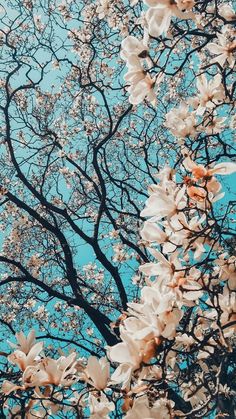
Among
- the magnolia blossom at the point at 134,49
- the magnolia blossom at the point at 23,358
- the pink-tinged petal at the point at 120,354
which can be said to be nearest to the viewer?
the pink-tinged petal at the point at 120,354

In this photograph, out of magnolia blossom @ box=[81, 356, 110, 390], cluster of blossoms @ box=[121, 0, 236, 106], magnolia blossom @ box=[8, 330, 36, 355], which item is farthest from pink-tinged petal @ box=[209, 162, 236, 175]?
magnolia blossom @ box=[8, 330, 36, 355]

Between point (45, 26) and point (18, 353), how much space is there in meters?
5.55

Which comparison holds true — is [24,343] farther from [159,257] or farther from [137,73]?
[137,73]

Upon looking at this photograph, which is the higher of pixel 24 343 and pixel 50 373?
pixel 24 343

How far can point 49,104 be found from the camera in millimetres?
6906

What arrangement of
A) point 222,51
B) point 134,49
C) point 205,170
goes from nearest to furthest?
point 205,170 < point 134,49 < point 222,51

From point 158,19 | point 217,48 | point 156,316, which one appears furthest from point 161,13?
point 156,316

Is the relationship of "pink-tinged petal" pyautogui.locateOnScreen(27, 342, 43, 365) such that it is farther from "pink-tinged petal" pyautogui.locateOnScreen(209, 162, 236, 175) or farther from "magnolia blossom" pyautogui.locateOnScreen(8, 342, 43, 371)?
"pink-tinged petal" pyautogui.locateOnScreen(209, 162, 236, 175)

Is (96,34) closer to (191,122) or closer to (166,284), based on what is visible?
(191,122)

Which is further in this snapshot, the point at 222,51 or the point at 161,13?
the point at 222,51

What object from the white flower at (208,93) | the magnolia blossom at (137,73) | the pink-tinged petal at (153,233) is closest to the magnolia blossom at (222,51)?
the white flower at (208,93)

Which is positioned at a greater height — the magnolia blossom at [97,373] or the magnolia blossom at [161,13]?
the magnolia blossom at [161,13]

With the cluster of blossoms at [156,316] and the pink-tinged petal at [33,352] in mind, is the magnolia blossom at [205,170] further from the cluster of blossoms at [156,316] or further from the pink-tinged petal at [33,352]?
the pink-tinged petal at [33,352]

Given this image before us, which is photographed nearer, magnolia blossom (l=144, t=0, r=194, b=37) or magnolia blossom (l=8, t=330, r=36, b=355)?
magnolia blossom (l=144, t=0, r=194, b=37)
